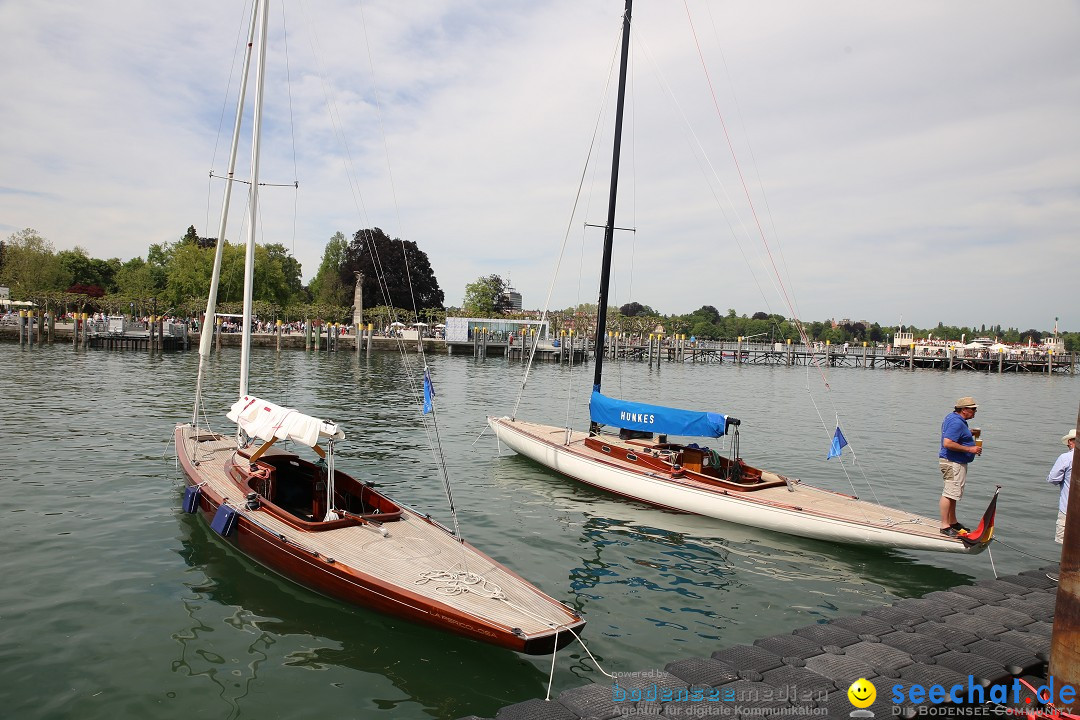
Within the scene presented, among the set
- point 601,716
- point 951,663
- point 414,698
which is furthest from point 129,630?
point 951,663

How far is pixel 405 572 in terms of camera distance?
8.85m

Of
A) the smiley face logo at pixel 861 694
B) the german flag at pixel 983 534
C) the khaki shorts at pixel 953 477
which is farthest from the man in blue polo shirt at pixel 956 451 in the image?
the smiley face logo at pixel 861 694

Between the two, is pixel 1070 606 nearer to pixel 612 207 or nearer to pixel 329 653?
pixel 329 653

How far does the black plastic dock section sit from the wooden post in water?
61 centimetres

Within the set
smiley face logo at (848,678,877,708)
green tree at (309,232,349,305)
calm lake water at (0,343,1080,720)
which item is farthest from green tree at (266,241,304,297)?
smiley face logo at (848,678,877,708)

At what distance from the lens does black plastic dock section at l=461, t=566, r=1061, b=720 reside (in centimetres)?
626

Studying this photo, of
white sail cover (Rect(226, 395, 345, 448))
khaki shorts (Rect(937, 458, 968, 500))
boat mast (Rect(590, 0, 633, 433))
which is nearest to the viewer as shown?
white sail cover (Rect(226, 395, 345, 448))

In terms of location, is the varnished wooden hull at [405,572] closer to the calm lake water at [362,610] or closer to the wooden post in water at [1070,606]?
the calm lake water at [362,610]

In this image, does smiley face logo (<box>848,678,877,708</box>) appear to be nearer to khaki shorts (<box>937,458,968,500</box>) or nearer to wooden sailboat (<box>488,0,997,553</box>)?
wooden sailboat (<box>488,0,997,553</box>)

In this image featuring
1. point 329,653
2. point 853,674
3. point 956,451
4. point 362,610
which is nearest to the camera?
point 853,674

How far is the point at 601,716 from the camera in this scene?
612 centimetres

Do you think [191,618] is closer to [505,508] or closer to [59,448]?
[505,508]

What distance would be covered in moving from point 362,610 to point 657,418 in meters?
9.22

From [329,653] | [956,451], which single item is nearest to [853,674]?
[956,451]
